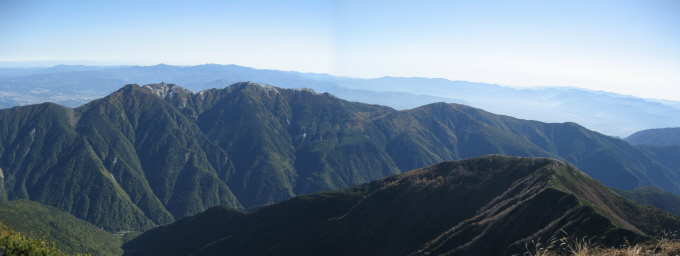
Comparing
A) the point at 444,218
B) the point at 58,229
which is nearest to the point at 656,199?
the point at 444,218

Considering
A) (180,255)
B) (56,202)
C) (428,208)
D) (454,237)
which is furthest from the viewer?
(56,202)

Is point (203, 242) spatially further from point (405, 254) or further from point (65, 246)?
point (405, 254)

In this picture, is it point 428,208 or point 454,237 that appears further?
point 428,208

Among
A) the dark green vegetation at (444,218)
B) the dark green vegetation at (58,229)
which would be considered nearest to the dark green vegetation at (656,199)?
the dark green vegetation at (444,218)

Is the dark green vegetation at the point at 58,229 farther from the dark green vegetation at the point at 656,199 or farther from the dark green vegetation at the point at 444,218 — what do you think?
the dark green vegetation at the point at 656,199

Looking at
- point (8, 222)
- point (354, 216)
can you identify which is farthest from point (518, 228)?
point (8, 222)

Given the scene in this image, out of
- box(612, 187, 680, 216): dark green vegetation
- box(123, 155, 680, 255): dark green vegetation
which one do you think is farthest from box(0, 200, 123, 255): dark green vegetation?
box(612, 187, 680, 216): dark green vegetation
